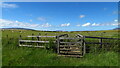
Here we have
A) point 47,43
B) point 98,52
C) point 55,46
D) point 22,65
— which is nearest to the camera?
point 22,65

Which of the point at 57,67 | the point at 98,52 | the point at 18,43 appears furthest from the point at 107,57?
the point at 18,43

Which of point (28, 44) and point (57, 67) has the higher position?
point (28, 44)

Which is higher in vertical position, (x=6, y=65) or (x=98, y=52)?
(x=98, y=52)

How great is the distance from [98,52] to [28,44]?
8182 mm

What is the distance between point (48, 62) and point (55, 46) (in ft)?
12.3

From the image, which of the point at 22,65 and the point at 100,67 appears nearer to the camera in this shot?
the point at 100,67

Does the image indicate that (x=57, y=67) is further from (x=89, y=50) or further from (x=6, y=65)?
(x=89, y=50)

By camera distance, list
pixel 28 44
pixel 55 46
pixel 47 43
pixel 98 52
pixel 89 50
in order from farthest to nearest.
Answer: pixel 28 44, pixel 47 43, pixel 55 46, pixel 89 50, pixel 98 52

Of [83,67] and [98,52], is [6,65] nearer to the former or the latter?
[83,67]

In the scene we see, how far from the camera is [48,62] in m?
8.64

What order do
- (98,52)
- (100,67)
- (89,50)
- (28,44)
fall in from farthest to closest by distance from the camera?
1. (28,44)
2. (89,50)
3. (98,52)
4. (100,67)

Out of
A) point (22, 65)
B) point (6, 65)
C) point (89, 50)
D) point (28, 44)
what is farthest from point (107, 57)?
point (28, 44)

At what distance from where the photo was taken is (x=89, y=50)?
11.2 meters

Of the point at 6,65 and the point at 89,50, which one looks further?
the point at 89,50
